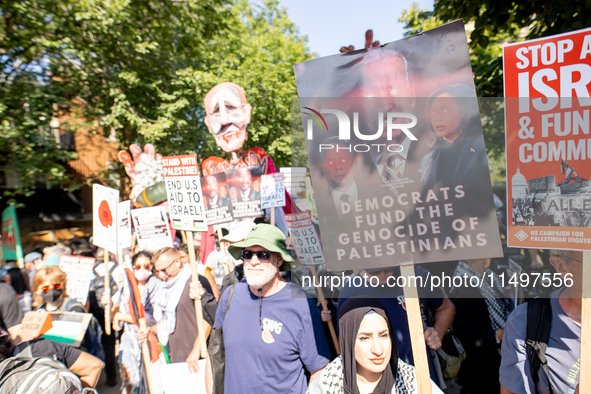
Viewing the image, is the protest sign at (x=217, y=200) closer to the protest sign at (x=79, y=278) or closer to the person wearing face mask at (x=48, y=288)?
the protest sign at (x=79, y=278)

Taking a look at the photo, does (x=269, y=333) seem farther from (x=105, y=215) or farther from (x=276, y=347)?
(x=105, y=215)

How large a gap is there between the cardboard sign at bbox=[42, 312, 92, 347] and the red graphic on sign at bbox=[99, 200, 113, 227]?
1570 millimetres

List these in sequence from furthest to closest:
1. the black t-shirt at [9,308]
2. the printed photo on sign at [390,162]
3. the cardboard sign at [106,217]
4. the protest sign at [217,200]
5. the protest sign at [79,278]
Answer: the protest sign at [217,200], the protest sign at [79,278], the cardboard sign at [106,217], the black t-shirt at [9,308], the printed photo on sign at [390,162]

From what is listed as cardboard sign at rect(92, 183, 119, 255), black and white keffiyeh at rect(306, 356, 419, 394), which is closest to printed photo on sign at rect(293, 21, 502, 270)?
black and white keffiyeh at rect(306, 356, 419, 394)

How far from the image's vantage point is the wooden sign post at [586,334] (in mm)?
1755

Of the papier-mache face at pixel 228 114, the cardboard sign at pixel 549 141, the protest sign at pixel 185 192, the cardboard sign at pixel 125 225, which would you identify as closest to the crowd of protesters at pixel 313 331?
the cardboard sign at pixel 549 141

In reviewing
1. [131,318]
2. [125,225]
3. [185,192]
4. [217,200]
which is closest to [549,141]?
[185,192]

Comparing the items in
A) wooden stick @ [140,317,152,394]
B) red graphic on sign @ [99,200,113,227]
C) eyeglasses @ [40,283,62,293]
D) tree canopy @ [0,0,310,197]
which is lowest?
wooden stick @ [140,317,152,394]

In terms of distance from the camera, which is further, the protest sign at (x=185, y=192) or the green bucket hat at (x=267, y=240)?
the protest sign at (x=185, y=192)

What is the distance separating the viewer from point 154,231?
5016 mm

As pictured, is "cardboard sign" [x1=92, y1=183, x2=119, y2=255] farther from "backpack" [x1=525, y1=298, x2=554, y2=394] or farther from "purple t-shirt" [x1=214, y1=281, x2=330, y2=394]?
"backpack" [x1=525, y1=298, x2=554, y2=394]

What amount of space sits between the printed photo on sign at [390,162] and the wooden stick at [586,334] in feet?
1.64

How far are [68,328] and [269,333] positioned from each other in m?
1.70

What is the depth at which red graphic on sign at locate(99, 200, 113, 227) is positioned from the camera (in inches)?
176
